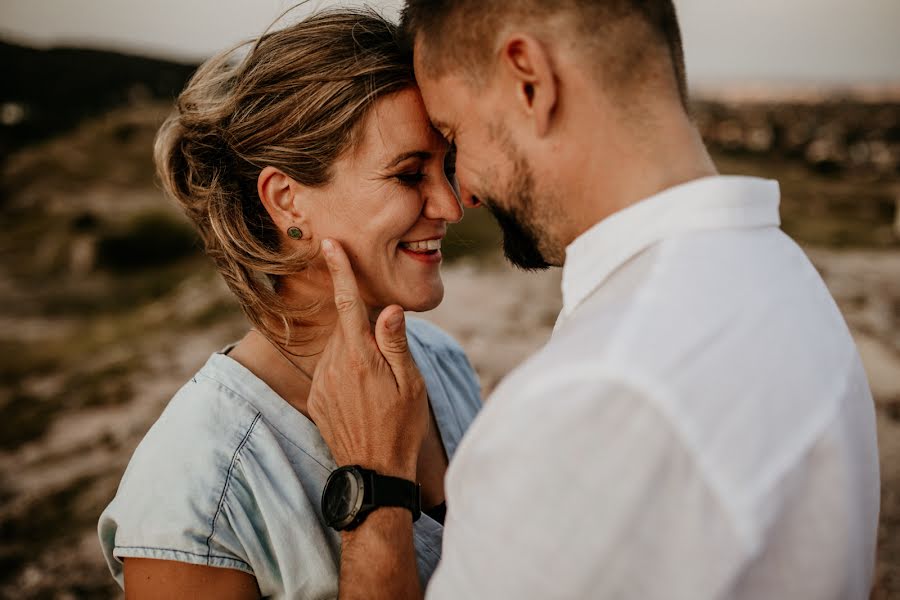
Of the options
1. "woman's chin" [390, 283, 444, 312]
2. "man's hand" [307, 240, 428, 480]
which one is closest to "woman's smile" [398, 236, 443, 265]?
"woman's chin" [390, 283, 444, 312]

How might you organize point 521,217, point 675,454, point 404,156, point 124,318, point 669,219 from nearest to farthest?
point 675,454, point 669,219, point 521,217, point 404,156, point 124,318

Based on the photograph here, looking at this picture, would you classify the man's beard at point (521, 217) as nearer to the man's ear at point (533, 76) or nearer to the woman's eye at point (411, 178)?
the man's ear at point (533, 76)

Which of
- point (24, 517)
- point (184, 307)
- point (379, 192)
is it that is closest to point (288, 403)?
point (379, 192)

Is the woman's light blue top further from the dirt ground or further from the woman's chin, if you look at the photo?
the dirt ground

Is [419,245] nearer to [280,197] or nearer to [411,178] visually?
[411,178]

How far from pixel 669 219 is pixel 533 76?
1.48ft

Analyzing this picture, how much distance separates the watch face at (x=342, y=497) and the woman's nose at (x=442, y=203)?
943mm

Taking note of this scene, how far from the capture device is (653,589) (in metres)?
1.06

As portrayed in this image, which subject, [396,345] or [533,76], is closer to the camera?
[533,76]

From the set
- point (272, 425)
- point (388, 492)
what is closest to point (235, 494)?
point (272, 425)

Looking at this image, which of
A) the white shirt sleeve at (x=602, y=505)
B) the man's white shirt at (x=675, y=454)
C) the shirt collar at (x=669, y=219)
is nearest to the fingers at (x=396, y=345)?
the shirt collar at (x=669, y=219)

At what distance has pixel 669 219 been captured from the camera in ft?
4.30

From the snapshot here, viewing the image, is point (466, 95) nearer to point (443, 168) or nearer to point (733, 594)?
point (443, 168)

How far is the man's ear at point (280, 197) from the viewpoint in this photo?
2.23 m
